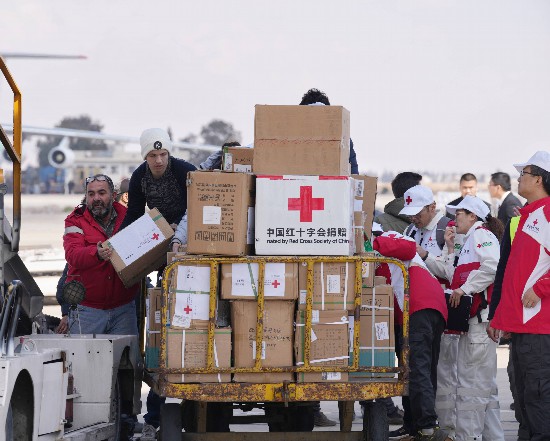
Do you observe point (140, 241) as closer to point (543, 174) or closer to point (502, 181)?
point (543, 174)

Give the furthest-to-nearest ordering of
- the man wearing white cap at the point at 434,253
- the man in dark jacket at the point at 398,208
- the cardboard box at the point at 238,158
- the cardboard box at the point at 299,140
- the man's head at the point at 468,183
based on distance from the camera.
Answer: the man's head at the point at 468,183 < the man in dark jacket at the point at 398,208 < the man wearing white cap at the point at 434,253 < the cardboard box at the point at 238,158 < the cardboard box at the point at 299,140

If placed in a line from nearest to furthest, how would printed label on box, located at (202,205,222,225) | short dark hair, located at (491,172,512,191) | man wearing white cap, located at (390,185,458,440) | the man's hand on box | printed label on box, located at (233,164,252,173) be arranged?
1. printed label on box, located at (202,205,222,225)
2. the man's hand on box
3. printed label on box, located at (233,164,252,173)
4. man wearing white cap, located at (390,185,458,440)
5. short dark hair, located at (491,172,512,191)

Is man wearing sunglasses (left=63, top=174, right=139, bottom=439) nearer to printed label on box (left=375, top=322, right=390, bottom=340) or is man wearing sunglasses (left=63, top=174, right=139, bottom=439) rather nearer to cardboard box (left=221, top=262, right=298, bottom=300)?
cardboard box (left=221, top=262, right=298, bottom=300)

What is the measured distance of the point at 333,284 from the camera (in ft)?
25.0

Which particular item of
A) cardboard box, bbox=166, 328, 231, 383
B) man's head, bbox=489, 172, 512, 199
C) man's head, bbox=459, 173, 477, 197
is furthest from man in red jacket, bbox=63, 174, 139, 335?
man's head, bbox=459, 173, 477, 197

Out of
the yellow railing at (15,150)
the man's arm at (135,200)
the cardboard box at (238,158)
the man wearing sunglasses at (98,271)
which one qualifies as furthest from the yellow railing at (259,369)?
the man's arm at (135,200)

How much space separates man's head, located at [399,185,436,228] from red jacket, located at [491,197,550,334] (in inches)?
71.9

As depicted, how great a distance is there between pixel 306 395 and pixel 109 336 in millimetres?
1608

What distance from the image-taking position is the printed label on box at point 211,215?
25.2 ft

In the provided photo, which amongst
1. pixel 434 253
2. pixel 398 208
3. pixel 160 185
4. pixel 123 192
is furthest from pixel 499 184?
pixel 160 185

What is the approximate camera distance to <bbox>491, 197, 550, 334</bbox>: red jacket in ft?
25.6

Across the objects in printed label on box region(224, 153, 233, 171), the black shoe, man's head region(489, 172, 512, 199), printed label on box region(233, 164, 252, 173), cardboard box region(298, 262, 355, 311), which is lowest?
the black shoe

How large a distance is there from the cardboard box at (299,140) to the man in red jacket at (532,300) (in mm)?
1206

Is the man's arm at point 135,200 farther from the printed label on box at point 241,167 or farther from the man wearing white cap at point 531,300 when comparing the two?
the man wearing white cap at point 531,300
